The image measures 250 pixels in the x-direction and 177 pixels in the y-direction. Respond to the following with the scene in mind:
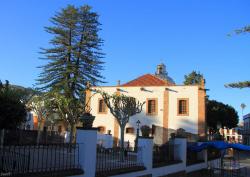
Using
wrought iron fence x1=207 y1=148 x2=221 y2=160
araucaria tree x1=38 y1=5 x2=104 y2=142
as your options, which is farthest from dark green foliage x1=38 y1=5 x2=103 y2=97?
wrought iron fence x1=207 y1=148 x2=221 y2=160

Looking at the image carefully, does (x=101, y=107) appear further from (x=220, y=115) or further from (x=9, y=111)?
(x=9, y=111)

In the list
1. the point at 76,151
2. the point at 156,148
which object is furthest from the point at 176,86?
the point at 76,151

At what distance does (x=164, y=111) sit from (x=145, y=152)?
24041 millimetres

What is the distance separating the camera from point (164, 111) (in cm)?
3838

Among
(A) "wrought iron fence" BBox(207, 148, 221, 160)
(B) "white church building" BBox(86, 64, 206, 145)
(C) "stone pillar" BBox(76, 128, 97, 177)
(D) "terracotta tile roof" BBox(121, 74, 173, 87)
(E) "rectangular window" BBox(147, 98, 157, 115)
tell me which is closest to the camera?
(C) "stone pillar" BBox(76, 128, 97, 177)

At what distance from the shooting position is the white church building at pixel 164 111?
121 feet

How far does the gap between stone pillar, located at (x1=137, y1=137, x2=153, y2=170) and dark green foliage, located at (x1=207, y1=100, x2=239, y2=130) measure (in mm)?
42395

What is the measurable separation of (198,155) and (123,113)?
5339 millimetres

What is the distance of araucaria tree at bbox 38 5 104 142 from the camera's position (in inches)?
1505

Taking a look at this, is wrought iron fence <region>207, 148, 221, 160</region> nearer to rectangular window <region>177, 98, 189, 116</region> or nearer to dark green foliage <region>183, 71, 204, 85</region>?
rectangular window <region>177, 98, 189, 116</region>

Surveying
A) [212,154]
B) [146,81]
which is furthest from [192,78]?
[212,154]

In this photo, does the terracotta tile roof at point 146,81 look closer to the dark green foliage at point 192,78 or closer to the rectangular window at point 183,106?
the rectangular window at point 183,106

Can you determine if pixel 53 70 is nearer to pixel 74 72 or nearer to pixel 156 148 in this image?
pixel 74 72

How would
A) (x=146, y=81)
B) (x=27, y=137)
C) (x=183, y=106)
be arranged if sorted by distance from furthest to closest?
1. (x=146, y=81)
2. (x=183, y=106)
3. (x=27, y=137)
